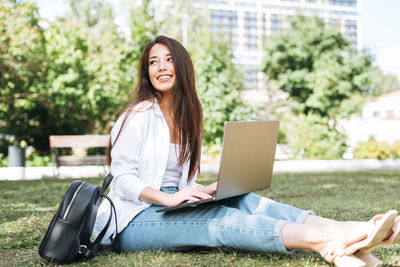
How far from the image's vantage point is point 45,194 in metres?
6.27

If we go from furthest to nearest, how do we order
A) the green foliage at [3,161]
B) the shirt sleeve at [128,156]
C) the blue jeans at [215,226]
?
the green foliage at [3,161] < the shirt sleeve at [128,156] < the blue jeans at [215,226]

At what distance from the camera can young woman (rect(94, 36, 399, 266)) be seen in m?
1.99

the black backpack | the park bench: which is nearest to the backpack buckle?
the black backpack

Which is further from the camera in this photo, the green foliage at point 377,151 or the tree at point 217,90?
the tree at point 217,90

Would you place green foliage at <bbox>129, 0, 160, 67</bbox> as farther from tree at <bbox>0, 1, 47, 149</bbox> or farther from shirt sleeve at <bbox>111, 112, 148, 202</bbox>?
shirt sleeve at <bbox>111, 112, 148, 202</bbox>

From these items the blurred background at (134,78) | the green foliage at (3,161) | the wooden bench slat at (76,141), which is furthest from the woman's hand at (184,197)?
the green foliage at (3,161)

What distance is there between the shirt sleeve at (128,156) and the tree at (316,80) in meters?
11.7

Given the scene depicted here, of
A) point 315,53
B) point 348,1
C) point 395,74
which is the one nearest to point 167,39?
point 315,53

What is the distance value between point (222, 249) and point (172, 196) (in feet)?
1.46

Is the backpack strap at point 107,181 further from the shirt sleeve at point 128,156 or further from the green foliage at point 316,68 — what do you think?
the green foliage at point 316,68

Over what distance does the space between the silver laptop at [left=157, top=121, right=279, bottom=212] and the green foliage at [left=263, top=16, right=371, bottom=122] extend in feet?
39.5

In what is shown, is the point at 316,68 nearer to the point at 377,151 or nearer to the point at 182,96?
the point at 377,151

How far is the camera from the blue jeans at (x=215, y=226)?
84.1 inches

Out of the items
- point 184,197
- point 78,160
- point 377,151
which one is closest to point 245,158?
point 184,197
